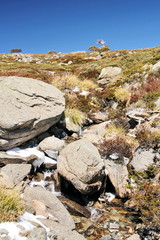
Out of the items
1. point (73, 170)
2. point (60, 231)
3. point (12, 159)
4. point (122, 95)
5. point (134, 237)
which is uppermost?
point (122, 95)

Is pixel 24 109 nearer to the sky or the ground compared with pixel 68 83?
nearer to the ground

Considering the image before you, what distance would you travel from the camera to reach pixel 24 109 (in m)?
8.81

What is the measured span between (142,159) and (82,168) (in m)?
2.73

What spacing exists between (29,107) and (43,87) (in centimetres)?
217

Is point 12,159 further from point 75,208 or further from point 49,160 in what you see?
point 75,208

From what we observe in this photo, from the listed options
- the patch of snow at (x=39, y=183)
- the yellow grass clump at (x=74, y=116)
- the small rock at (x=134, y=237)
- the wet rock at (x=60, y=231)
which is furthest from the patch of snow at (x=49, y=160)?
the small rock at (x=134, y=237)

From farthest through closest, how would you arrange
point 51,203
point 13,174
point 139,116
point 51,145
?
1. point 139,116
2. point 51,145
3. point 13,174
4. point 51,203

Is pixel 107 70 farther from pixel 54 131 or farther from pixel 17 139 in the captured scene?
pixel 17 139

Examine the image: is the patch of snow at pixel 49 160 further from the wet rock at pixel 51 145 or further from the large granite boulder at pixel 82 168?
the large granite boulder at pixel 82 168

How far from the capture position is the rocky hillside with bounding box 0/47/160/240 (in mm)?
5699

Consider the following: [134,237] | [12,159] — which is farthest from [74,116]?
[134,237]

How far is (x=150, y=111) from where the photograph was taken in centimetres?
1131

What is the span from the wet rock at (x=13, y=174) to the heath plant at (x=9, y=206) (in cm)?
111

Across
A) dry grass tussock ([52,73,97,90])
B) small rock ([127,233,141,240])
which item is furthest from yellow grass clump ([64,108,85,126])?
small rock ([127,233,141,240])
